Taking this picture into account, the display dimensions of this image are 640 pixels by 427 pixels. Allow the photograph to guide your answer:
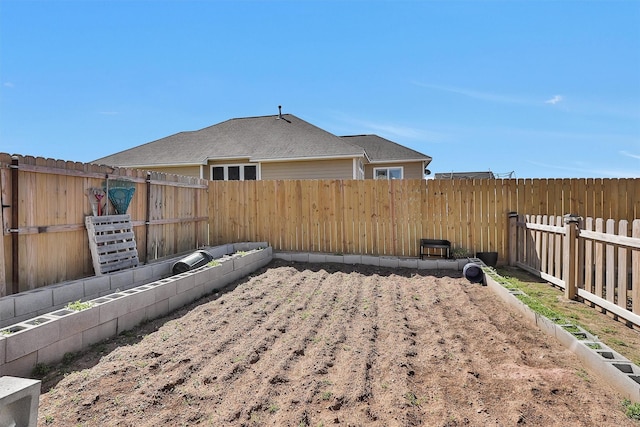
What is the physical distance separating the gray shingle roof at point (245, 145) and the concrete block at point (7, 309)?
9.60 m

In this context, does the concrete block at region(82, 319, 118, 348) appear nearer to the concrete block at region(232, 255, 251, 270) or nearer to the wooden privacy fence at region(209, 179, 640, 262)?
the concrete block at region(232, 255, 251, 270)

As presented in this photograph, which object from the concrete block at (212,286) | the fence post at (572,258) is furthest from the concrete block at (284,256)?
the fence post at (572,258)

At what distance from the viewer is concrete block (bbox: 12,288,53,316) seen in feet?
12.1

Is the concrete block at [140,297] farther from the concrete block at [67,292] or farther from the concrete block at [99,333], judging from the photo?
the concrete block at [67,292]

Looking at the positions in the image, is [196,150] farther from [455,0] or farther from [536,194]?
[536,194]

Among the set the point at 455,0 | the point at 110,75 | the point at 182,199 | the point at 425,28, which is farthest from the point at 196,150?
the point at 455,0

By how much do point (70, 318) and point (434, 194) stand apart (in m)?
7.02

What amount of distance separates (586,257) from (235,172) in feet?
37.6

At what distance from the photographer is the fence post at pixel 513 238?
728 centimetres

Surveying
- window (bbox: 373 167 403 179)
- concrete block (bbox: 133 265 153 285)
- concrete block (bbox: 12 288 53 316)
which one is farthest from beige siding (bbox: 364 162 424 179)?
concrete block (bbox: 12 288 53 316)

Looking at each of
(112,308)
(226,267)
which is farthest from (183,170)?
(112,308)

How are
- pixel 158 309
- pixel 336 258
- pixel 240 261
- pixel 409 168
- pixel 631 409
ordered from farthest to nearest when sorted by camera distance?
1. pixel 409 168
2. pixel 336 258
3. pixel 240 261
4. pixel 158 309
5. pixel 631 409

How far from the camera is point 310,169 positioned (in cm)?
1264

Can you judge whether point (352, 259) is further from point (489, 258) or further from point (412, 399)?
point (412, 399)
